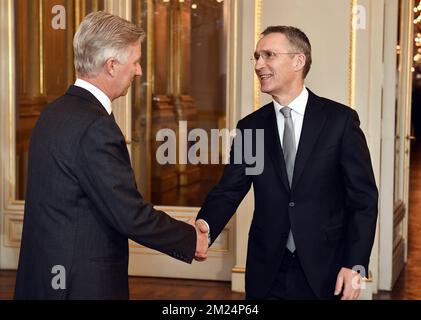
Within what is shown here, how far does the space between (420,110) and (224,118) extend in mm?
18537

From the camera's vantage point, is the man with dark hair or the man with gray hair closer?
the man with gray hair

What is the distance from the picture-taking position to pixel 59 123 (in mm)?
2180

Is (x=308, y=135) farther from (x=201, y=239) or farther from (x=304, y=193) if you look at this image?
(x=201, y=239)

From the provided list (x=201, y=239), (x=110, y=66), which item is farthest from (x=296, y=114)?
(x=110, y=66)

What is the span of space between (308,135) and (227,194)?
1.41 ft

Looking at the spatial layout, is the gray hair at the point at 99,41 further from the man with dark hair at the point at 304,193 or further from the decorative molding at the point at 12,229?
the decorative molding at the point at 12,229

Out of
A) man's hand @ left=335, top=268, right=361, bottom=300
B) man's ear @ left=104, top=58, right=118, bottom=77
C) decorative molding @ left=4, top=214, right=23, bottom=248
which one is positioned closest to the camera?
man's ear @ left=104, top=58, right=118, bottom=77

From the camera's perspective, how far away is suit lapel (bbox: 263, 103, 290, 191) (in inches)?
103

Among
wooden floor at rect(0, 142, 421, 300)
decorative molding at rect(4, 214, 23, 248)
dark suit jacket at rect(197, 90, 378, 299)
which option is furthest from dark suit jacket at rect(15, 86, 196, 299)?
decorative molding at rect(4, 214, 23, 248)

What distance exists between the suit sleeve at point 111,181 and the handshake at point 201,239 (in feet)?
1.26

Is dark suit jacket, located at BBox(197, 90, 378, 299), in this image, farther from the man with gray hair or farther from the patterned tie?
the man with gray hair
